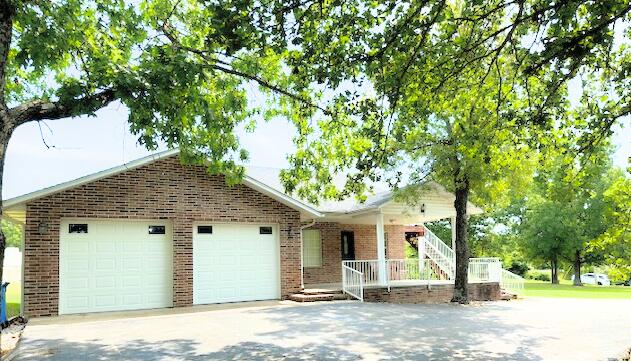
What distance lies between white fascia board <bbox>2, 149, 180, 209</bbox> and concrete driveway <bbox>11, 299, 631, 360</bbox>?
9.81 ft

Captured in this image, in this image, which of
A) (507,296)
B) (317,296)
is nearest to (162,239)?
(317,296)

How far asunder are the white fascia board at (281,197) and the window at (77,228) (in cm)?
452

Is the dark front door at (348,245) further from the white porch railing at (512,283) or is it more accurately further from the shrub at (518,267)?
the shrub at (518,267)

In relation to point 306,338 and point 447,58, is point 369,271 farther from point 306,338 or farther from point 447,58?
point 447,58

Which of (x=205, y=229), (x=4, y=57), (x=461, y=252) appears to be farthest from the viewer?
(x=461, y=252)

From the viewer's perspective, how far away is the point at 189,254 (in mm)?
14820

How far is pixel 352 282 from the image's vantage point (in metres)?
16.8

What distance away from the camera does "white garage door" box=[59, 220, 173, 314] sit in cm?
1333

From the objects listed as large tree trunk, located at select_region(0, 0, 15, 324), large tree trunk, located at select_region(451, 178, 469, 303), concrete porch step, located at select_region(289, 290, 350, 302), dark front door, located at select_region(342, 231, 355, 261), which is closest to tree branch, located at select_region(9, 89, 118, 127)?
large tree trunk, located at select_region(0, 0, 15, 324)

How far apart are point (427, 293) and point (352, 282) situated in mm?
3175

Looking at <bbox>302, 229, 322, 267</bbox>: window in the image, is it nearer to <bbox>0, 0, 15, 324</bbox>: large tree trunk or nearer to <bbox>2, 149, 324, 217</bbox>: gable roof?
<bbox>2, 149, 324, 217</bbox>: gable roof

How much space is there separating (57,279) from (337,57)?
9379mm

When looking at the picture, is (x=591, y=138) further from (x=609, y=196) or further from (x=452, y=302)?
(x=452, y=302)

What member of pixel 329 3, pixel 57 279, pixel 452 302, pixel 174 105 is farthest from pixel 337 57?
pixel 452 302
